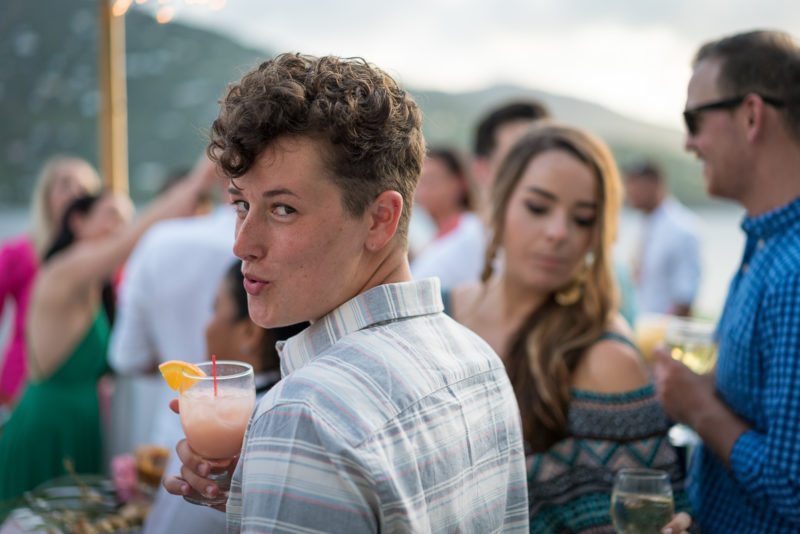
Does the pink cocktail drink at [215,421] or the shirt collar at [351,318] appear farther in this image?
the pink cocktail drink at [215,421]

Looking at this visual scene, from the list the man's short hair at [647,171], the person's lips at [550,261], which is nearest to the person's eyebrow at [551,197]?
the person's lips at [550,261]

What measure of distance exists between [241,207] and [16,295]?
371 centimetres

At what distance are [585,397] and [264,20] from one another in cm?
480

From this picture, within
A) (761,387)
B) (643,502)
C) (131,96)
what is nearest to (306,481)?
(643,502)

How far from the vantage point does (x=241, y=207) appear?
1137 mm

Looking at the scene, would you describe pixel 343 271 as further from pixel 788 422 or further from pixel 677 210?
pixel 677 210

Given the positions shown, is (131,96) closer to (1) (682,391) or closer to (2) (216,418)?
(1) (682,391)

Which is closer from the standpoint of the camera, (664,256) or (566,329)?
(566,329)

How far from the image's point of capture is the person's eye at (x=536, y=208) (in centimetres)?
224

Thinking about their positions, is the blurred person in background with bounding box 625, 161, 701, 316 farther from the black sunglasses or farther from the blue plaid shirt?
the black sunglasses

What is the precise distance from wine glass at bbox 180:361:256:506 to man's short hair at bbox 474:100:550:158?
10.4 ft

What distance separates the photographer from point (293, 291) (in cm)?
109

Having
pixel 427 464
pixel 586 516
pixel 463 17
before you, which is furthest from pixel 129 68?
pixel 427 464

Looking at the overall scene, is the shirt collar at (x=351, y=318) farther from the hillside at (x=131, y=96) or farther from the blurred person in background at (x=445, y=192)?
the hillside at (x=131, y=96)
